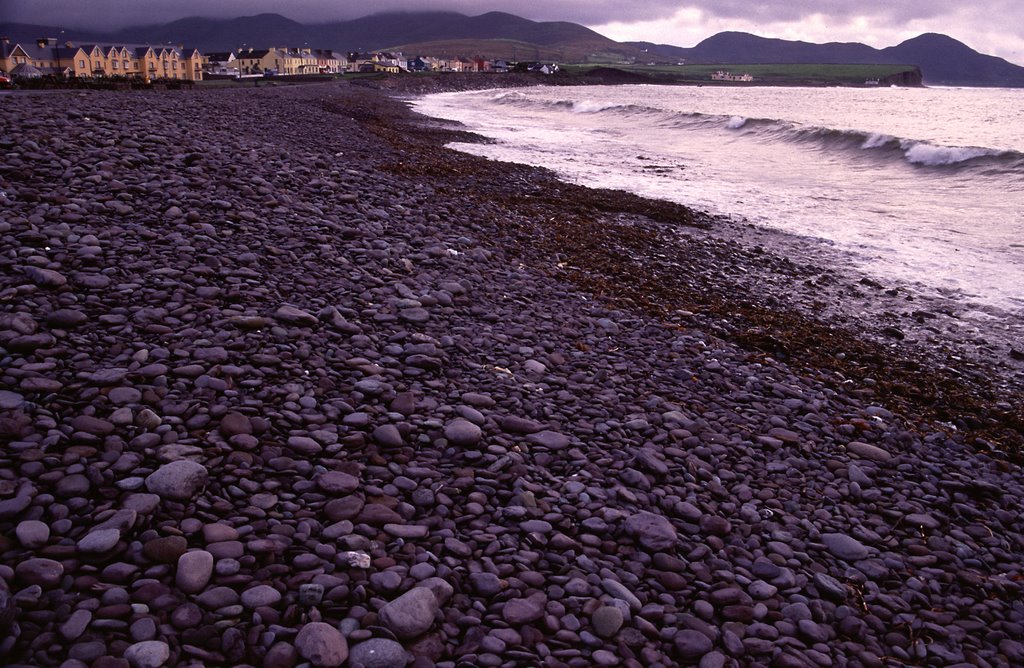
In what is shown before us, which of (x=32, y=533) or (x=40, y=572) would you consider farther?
(x=32, y=533)

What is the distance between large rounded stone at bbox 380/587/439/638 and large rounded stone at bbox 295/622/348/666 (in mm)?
209

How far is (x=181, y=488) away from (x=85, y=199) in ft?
16.8

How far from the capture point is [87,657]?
2381 millimetres

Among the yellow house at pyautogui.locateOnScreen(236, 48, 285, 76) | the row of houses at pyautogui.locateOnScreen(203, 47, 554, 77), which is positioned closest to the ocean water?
the row of houses at pyautogui.locateOnScreen(203, 47, 554, 77)

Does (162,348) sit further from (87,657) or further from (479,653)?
(479,653)

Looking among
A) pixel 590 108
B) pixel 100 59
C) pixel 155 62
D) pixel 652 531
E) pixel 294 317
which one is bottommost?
pixel 652 531

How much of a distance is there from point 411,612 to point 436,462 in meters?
1.27

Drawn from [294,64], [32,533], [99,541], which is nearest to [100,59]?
[294,64]

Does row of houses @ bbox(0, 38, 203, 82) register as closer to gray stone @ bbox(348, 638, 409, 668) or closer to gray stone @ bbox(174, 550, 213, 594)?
gray stone @ bbox(174, 550, 213, 594)

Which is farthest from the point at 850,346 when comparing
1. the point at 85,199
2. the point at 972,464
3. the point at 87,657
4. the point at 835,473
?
the point at 85,199

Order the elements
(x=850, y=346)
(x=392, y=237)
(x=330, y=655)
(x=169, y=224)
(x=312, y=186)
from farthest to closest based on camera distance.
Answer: (x=312, y=186) < (x=392, y=237) < (x=850, y=346) < (x=169, y=224) < (x=330, y=655)

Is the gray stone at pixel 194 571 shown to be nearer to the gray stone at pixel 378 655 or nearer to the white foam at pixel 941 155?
the gray stone at pixel 378 655

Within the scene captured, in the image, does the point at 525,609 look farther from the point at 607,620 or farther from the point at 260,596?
the point at 260,596

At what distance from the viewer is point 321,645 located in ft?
8.58
